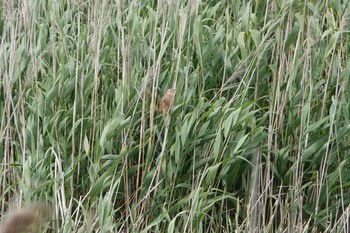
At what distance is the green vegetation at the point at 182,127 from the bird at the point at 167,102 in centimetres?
3

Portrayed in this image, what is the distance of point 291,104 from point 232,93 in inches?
10.5

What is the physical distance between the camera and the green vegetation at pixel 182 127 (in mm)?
2291

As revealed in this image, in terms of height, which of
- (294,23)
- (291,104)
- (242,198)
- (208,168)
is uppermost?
(294,23)

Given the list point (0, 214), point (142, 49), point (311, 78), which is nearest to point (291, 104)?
point (311, 78)

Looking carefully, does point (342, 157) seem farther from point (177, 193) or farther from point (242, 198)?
point (177, 193)

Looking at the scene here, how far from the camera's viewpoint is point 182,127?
93.9 inches

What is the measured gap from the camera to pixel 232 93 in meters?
2.68

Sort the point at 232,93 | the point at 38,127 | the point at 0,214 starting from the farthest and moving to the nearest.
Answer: the point at 232,93
the point at 38,127
the point at 0,214

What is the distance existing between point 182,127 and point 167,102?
0.35 ft

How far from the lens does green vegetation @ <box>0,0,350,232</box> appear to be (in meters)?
2.29

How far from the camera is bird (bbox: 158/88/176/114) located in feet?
7.71

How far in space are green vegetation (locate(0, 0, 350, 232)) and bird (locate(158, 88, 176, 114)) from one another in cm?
3

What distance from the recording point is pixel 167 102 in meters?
2.37

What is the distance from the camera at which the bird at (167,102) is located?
7.71ft
